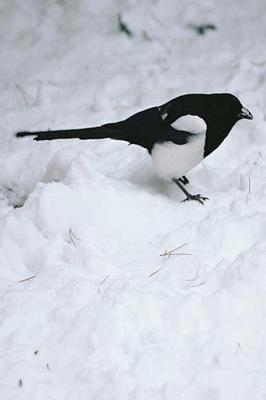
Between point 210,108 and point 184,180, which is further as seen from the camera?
point 184,180

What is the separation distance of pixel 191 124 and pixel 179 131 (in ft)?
0.20

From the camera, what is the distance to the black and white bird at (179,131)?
332 cm

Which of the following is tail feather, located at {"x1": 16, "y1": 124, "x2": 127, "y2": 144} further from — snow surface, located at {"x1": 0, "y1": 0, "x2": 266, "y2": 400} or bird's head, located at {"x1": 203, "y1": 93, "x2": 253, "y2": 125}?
bird's head, located at {"x1": 203, "y1": 93, "x2": 253, "y2": 125}

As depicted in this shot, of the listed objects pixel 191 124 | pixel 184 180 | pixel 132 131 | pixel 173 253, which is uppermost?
pixel 191 124

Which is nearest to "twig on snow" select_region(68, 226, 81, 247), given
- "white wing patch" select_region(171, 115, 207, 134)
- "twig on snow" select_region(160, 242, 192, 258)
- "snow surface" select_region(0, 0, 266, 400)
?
"snow surface" select_region(0, 0, 266, 400)

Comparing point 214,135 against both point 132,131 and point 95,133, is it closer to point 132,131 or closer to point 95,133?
point 132,131

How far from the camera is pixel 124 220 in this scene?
3145 mm

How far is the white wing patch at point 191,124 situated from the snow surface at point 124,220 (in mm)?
305

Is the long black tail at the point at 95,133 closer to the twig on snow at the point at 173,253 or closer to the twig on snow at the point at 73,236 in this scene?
the twig on snow at the point at 73,236

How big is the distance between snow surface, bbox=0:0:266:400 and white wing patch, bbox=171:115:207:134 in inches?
12.0

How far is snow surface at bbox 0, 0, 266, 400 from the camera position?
2.35m

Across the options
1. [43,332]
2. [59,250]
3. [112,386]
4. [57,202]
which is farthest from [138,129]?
[112,386]

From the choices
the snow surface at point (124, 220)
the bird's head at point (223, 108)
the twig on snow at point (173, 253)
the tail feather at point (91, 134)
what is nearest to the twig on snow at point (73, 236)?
the snow surface at point (124, 220)

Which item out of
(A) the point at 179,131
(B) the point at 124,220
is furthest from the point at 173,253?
(A) the point at 179,131
